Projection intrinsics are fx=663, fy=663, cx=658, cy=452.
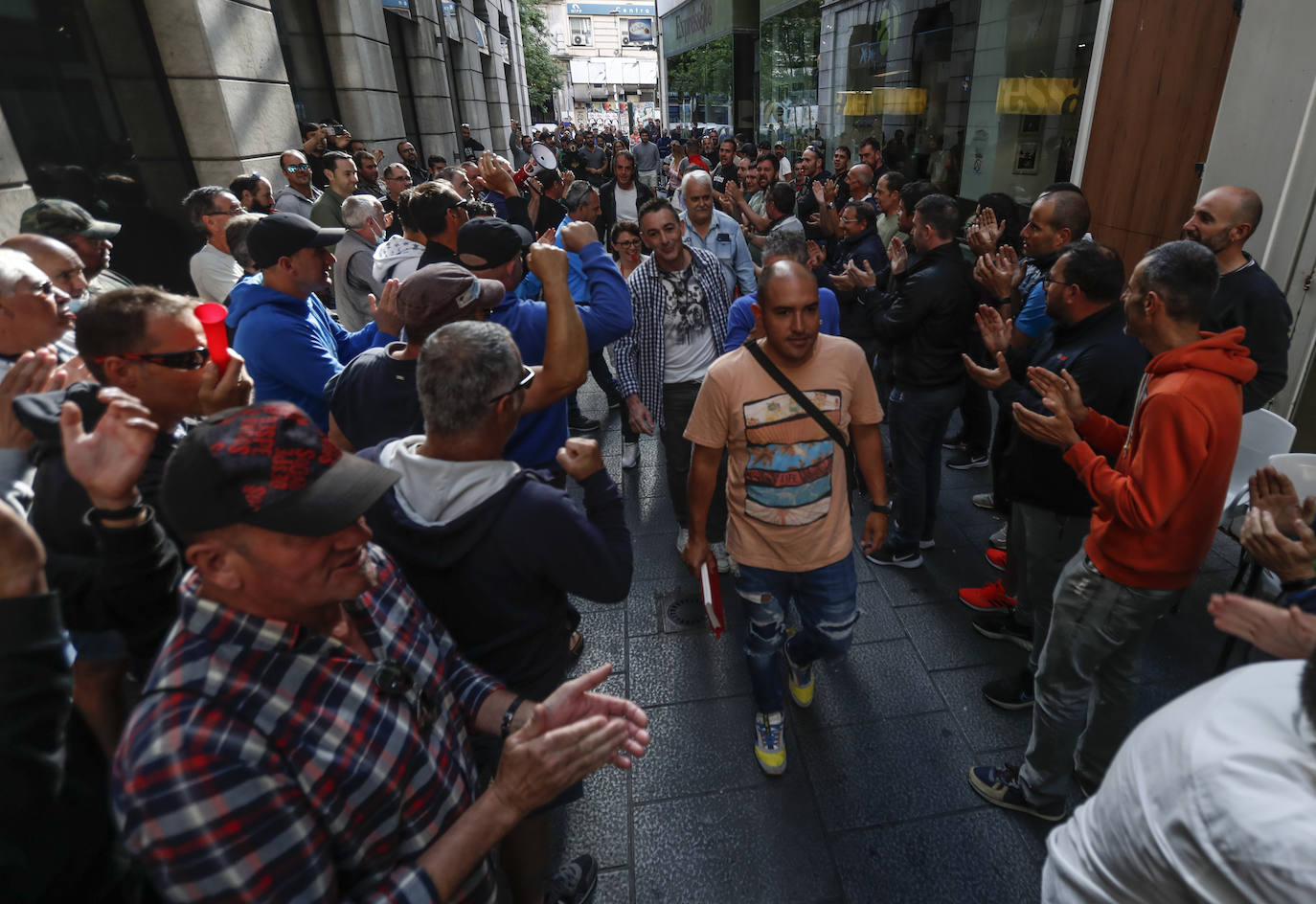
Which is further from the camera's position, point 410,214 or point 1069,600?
point 410,214

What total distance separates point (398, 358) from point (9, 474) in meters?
1.17

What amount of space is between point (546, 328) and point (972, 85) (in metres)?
8.85

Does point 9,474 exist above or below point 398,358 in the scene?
below

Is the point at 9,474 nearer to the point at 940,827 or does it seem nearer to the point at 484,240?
the point at 484,240

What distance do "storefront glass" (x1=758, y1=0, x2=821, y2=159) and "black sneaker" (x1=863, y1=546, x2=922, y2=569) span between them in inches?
559

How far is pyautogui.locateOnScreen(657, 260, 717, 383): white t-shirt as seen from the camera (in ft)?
13.8

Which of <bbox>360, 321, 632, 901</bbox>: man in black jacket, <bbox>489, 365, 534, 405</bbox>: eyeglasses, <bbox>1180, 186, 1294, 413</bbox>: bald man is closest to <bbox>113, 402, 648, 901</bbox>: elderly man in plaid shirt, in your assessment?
<bbox>360, 321, 632, 901</bbox>: man in black jacket

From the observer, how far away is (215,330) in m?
2.10

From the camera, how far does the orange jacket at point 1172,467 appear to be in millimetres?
2002

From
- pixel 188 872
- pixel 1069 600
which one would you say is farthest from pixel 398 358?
pixel 1069 600

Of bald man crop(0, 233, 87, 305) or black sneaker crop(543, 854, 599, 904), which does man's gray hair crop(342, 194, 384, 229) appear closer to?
bald man crop(0, 233, 87, 305)

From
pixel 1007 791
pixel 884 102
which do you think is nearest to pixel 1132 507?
pixel 1007 791

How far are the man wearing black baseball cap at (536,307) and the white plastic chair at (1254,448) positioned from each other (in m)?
3.03

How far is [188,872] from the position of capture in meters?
1.02
